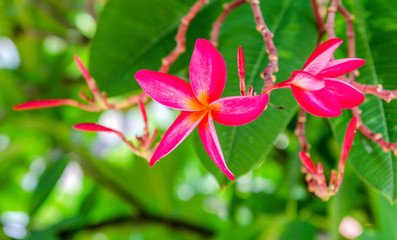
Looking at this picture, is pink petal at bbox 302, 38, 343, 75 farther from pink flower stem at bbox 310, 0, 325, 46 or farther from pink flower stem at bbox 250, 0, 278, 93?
pink flower stem at bbox 310, 0, 325, 46

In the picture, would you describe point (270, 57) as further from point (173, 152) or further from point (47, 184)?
point (173, 152)

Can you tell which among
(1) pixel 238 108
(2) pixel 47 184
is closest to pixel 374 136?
(1) pixel 238 108

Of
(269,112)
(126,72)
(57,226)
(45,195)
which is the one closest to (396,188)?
(269,112)

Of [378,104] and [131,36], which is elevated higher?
[131,36]

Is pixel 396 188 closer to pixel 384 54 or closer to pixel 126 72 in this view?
pixel 384 54

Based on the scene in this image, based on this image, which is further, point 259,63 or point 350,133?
point 259,63

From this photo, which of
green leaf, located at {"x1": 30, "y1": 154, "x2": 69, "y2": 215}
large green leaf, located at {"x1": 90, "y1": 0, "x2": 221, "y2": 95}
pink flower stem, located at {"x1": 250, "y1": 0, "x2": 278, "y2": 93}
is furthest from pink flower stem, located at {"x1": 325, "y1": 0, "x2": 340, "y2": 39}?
green leaf, located at {"x1": 30, "y1": 154, "x2": 69, "y2": 215}

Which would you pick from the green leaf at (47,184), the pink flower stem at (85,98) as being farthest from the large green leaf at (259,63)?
the green leaf at (47,184)

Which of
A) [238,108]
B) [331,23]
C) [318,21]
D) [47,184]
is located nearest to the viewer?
[238,108]
